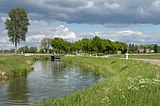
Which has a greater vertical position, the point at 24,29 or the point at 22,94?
the point at 24,29

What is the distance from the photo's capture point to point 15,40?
4286 inches

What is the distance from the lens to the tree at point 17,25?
109000 millimetres

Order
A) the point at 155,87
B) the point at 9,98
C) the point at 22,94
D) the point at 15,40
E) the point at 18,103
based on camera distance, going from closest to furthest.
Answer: the point at 155,87
the point at 18,103
the point at 9,98
the point at 22,94
the point at 15,40

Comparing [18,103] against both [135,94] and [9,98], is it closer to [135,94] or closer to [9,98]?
[9,98]

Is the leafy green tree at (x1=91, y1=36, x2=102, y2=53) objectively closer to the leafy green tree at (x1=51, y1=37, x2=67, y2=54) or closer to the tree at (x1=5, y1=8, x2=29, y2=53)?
the leafy green tree at (x1=51, y1=37, x2=67, y2=54)

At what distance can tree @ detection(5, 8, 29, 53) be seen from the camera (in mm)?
109000

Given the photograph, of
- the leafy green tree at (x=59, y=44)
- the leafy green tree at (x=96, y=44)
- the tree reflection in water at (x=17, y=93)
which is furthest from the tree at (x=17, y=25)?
the tree reflection in water at (x=17, y=93)

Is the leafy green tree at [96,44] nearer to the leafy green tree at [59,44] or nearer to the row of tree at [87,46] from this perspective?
the row of tree at [87,46]

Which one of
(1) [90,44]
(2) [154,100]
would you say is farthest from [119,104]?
(1) [90,44]

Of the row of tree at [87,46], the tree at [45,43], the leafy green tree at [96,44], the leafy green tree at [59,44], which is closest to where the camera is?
the leafy green tree at [96,44]

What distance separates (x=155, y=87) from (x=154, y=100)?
2.76 m

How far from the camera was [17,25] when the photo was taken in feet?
365

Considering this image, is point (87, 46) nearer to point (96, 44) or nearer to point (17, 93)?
point (96, 44)

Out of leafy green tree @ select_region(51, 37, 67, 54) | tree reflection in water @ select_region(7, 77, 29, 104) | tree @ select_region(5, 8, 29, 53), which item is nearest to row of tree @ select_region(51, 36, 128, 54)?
leafy green tree @ select_region(51, 37, 67, 54)
